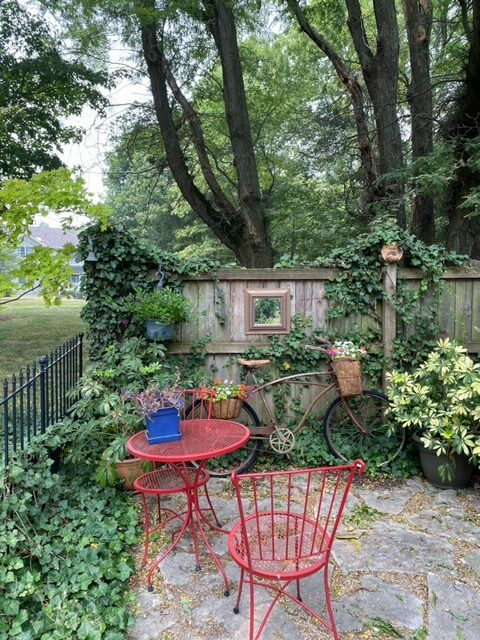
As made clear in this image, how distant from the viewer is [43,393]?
9.71 ft

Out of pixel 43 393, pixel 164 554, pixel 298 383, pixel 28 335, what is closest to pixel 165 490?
pixel 164 554

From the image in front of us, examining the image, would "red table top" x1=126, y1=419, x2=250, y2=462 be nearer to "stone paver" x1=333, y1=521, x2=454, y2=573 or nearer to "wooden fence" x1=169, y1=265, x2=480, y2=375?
"stone paver" x1=333, y1=521, x2=454, y2=573

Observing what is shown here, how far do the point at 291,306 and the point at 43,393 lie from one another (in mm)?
2133

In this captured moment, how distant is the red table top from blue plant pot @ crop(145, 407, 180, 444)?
0.10ft

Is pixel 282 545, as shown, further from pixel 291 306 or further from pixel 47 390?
pixel 291 306

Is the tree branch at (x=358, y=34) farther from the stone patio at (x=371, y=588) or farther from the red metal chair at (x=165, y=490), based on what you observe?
the stone patio at (x=371, y=588)

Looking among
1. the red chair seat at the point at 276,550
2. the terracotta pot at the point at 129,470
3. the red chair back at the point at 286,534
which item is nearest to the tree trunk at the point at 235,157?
the terracotta pot at the point at 129,470

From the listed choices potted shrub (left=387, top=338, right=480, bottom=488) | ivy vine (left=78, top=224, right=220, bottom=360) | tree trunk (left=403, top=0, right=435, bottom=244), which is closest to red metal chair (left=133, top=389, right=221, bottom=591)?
ivy vine (left=78, top=224, right=220, bottom=360)

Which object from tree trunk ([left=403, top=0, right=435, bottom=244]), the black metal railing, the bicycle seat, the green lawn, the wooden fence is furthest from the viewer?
the green lawn

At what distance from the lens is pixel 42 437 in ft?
9.23

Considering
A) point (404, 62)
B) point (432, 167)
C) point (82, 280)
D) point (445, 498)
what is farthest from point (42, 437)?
point (404, 62)

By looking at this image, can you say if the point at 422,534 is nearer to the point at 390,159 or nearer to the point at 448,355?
the point at 448,355

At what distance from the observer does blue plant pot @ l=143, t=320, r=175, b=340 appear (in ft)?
11.8

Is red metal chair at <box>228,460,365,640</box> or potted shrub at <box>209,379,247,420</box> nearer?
red metal chair at <box>228,460,365,640</box>
